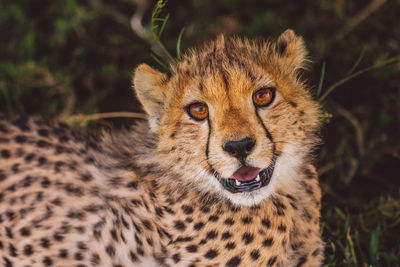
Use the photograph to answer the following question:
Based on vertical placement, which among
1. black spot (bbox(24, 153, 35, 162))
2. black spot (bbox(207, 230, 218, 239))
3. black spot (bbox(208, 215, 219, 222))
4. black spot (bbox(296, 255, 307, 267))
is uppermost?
black spot (bbox(24, 153, 35, 162))

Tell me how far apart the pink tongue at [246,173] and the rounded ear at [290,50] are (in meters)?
0.61

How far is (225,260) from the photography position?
266 centimetres

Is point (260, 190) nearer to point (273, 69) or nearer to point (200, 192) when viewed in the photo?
point (200, 192)

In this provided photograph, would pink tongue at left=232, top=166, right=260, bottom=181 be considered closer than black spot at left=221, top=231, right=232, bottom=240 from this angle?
Yes

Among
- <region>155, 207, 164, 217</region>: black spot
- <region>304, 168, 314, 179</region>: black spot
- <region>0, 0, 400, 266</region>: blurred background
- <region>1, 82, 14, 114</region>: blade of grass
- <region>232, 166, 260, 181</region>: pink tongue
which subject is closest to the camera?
<region>232, 166, 260, 181</region>: pink tongue

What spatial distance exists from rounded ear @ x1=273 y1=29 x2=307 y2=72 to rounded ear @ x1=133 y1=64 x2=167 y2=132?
61 cm

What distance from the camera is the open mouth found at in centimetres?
259

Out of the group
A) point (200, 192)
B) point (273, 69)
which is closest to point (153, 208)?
point (200, 192)

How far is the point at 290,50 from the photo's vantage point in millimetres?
2918

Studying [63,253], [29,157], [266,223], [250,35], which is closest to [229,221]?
[266,223]

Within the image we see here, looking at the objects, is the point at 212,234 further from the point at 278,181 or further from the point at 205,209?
the point at 278,181

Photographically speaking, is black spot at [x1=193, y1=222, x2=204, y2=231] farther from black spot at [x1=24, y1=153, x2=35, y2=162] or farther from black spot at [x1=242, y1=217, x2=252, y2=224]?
black spot at [x1=24, y1=153, x2=35, y2=162]

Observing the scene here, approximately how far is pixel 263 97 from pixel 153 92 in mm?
579

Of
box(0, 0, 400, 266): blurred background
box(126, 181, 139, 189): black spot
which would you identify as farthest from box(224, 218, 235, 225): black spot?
box(0, 0, 400, 266): blurred background
